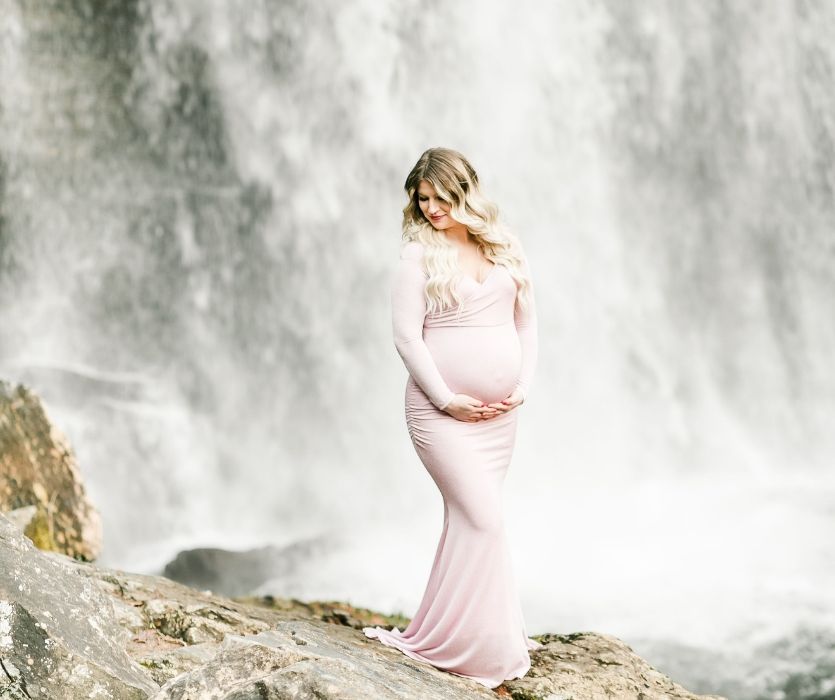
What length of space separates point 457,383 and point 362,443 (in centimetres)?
903

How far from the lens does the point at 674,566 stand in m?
9.33

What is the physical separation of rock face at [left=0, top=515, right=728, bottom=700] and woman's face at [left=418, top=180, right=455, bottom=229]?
1578 millimetres

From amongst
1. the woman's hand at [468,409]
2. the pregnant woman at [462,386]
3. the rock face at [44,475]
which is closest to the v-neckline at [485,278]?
the pregnant woman at [462,386]

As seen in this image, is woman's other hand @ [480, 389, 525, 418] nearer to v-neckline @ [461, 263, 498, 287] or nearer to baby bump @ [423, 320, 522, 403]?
baby bump @ [423, 320, 522, 403]

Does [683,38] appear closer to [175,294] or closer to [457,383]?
[175,294]

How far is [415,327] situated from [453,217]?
438 mm

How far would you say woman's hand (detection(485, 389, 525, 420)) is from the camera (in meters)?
3.76

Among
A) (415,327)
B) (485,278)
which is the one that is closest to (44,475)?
(415,327)

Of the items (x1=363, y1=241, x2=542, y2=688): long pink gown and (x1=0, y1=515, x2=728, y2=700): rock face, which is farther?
(x1=363, y1=241, x2=542, y2=688): long pink gown

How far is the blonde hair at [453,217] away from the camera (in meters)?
3.64

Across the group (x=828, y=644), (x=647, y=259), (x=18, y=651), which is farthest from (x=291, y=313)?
(x=18, y=651)

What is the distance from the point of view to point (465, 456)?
3713 mm

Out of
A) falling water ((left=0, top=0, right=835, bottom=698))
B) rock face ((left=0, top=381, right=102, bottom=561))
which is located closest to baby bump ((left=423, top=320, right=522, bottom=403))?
rock face ((left=0, top=381, right=102, bottom=561))

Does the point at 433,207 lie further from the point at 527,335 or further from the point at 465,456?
the point at 465,456
